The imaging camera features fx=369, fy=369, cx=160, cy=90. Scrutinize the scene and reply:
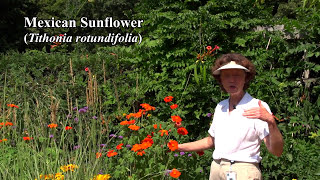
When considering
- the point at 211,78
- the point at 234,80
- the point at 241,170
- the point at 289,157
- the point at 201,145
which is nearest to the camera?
the point at 241,170

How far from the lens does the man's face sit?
1954 mm

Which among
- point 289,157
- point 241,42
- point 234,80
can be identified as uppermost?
point 241,42

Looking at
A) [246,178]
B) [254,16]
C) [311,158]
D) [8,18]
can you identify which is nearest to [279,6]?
[8,18]

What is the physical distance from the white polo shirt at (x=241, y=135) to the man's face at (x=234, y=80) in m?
0.07

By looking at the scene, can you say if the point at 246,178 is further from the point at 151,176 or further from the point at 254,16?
the point at 254,16

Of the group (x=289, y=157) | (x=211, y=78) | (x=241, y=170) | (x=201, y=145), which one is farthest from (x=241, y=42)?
(x=241, y=170)

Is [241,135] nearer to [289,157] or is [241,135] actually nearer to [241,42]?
[289,157]

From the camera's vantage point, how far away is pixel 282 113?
141 inches

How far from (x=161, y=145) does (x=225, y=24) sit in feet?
5.91

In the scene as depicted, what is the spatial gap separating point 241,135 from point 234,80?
0.30 meters

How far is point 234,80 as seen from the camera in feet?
6.45

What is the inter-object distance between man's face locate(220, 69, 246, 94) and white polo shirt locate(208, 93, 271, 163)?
0.24ft

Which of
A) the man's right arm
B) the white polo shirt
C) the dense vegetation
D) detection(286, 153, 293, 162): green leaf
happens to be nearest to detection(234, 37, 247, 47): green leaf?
the dense vegetation

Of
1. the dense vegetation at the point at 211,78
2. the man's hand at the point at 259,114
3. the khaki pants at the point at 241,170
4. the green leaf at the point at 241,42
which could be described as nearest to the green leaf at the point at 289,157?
the dense vegetation at the point at 211,78
